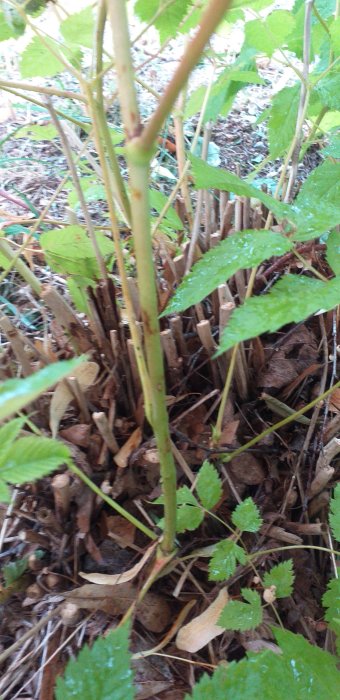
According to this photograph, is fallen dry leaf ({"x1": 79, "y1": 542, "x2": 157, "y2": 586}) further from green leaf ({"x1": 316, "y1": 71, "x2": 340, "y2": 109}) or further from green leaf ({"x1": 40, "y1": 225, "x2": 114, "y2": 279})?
green leaf ({"x1": 316, "y1": 71, "x2": 340, "y2": 109})

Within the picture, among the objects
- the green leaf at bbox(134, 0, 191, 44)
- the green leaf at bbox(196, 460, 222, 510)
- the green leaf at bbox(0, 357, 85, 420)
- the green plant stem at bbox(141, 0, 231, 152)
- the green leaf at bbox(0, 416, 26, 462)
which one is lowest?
the green leaf at bbox(196, 460, 222, 510)

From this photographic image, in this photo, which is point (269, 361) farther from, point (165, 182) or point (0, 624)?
point (165, 182)

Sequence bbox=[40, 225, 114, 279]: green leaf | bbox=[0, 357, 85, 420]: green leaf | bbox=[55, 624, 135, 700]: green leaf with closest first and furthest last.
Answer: bbox=[0, 357, 85, 420]: green leaf, bbox=[55, 624, 135, 700]: green leaf, bbox=[40, 225, 114, 279]: green leaf

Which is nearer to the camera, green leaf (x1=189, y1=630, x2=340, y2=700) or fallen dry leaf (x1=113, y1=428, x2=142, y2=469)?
green leaf (x1=189, y1=630, x2=340, y2=700)

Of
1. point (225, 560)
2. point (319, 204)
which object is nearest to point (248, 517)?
point (225, 560)

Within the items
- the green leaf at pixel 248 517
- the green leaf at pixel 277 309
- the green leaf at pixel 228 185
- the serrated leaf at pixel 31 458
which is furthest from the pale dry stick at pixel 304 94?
the serrated leaf at pixel 31 458

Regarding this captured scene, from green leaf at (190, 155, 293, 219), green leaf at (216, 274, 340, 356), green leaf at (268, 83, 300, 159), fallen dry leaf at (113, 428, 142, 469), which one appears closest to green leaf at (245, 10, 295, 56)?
green leaf at (268, 83, 300, 159)

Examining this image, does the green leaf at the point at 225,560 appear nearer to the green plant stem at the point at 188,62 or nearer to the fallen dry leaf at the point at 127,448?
the fallen dry leaf at the point at 127,448
